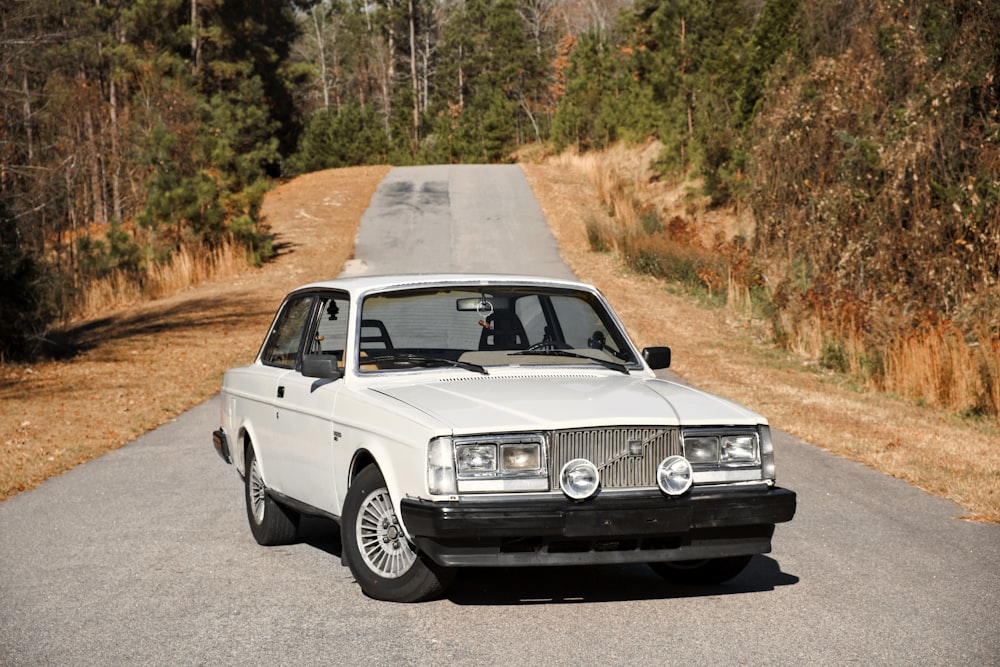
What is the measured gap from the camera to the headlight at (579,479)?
18.9 ft

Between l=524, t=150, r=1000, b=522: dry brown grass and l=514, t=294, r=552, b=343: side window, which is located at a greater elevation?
l=514, t=294, r=552, b=343: side window

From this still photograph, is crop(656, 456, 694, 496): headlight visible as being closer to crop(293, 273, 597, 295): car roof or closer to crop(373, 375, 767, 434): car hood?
crop(373, 375, 767, 434): car hood

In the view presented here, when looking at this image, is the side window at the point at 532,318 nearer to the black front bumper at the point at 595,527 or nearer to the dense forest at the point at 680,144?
the black front bumper at the point at 595,527

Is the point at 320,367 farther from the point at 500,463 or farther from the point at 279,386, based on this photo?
the point at 500,463

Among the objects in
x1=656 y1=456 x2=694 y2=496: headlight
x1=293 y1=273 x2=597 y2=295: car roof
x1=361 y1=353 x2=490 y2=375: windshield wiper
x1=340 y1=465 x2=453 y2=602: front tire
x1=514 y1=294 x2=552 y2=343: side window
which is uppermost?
x1=293 y1=273 x2=597 y2=295: car roof

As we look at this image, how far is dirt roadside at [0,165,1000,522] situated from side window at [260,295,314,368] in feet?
9.81

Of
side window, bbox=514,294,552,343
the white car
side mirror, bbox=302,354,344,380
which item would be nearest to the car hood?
the white car

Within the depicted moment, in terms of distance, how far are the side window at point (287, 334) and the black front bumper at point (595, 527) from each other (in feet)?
8.30

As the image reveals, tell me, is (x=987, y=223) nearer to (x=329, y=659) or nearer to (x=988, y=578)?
(x=988, y=578)

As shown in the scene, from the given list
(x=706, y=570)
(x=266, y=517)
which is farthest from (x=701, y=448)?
(x=266, y=517)

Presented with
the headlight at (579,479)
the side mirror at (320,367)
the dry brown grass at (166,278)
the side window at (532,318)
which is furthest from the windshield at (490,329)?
the dry brown grass at (166,278)

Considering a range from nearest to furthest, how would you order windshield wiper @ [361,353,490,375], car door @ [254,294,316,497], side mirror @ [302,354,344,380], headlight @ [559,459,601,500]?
headlight @ [559,459,601,500] → side mirror @ [302,354,344,380] → windshield wiper @ [361,353,490,375] → car door @ [254,294,316,497]

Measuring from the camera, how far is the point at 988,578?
690cm

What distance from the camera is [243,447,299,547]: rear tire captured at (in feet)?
25.5
